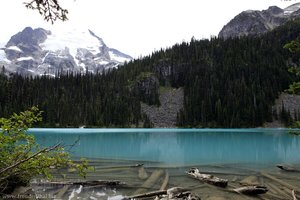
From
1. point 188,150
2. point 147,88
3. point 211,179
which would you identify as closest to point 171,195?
point 211,179

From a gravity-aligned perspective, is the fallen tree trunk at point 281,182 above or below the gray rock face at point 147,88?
below

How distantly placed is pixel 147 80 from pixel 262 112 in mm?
75668

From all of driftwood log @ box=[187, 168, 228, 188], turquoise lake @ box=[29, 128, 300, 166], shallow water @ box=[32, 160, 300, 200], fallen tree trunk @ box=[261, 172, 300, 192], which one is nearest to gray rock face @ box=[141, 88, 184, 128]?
turquoise lake @ box=[29, 128, 300, 166]

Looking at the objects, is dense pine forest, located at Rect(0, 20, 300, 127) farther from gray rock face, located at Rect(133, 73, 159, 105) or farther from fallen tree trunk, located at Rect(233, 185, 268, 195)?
fallen tree trunk, located at Rect(233, 185, 268, 195)

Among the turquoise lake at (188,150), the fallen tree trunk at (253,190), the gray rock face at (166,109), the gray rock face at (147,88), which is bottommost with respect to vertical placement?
the turquoise lake at (188,150)

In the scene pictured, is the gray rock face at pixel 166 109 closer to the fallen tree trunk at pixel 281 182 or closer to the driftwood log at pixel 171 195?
the fallen tree trunk at pixel 281 182

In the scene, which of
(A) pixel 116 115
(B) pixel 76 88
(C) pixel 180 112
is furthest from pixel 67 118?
(C) pixel 180 112

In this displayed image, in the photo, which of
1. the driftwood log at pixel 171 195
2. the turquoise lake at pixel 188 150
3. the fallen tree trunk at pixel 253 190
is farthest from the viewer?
the turquoise lake at pixel 188 150

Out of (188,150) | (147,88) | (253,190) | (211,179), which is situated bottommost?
(188,150)

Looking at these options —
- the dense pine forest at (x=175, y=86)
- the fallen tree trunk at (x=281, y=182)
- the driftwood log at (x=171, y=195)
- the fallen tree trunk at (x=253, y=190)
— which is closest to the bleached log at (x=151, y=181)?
the driftwood log at (x=171, y=195)

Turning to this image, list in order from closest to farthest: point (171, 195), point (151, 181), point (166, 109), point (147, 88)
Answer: point (171, 195)
point (151, 181)
point (166, 109)
point (147, 88)

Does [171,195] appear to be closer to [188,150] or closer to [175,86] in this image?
[188,150]

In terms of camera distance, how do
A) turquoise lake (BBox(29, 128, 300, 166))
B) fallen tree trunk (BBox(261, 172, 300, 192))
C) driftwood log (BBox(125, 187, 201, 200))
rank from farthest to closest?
turquoise lake (BBox(29, 128, 300, 166))
fallen tree trunk (BBox(261, 172, 300, 192))
driftwood log (BBox(125, 187, 201, 200))

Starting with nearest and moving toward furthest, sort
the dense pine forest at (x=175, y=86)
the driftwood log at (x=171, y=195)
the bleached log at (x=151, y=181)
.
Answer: the driftwood log at (x=171, y=195), the bleached log at (x=151, y=181), the dense pine forest at (x=175, y=86)
